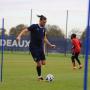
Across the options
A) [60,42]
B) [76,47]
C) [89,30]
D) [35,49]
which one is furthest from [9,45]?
[89,30]

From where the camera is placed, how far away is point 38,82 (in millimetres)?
16688

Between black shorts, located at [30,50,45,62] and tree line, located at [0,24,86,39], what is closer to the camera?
black shorts, located at [30,50,45,62]

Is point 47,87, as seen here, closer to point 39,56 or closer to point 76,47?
point 39,56

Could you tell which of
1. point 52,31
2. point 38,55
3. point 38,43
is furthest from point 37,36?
point 52,31

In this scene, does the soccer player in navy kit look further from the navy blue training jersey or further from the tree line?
the tree line

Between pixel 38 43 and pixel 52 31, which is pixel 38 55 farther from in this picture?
pixel 52 31

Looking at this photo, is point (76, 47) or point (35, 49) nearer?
point (35, 49)

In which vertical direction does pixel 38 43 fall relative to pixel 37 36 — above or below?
below

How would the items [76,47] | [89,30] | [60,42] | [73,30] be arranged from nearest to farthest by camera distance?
[89,30] → [76,47] → [73,30] → [60,42]

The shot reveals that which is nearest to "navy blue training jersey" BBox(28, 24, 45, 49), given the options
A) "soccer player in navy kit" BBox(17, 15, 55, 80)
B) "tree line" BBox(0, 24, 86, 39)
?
"soccer player in navy kit" BBox(17, 15, 55, 80)

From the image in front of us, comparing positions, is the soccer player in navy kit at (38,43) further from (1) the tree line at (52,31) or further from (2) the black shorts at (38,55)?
(1) the tree line at (52,31)

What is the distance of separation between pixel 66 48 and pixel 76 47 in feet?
80.5

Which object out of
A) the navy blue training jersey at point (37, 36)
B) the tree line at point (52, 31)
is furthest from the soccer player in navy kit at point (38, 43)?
the tree line at point (52, 31)

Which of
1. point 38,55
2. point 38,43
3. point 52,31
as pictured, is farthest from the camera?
point 52,31
